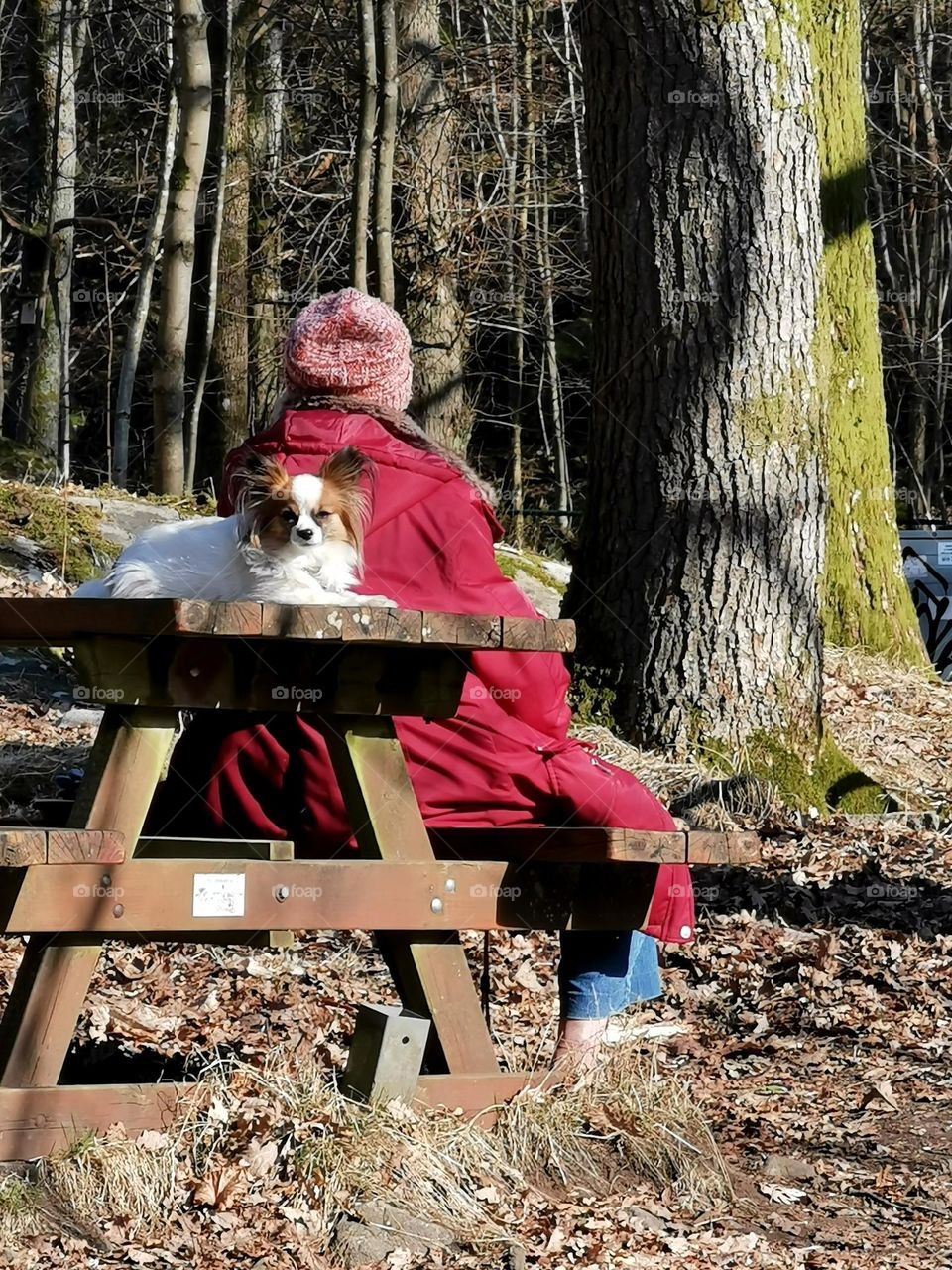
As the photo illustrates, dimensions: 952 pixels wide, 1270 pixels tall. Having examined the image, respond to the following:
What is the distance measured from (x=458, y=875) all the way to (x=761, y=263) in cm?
405

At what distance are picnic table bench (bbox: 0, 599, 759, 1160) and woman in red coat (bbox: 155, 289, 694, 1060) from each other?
0.10 m

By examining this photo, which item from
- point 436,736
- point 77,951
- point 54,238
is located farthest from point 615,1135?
point 54,238

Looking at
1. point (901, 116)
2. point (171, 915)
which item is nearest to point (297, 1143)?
point (171, 915)

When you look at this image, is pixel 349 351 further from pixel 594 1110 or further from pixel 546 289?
pixel 546 289

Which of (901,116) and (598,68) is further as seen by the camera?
(901,116)

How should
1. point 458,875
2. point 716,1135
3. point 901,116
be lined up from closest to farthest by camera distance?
point 458,875 < point 716,1135 < point 901,116

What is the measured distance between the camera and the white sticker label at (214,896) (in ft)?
11.0

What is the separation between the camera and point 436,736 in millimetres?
3771

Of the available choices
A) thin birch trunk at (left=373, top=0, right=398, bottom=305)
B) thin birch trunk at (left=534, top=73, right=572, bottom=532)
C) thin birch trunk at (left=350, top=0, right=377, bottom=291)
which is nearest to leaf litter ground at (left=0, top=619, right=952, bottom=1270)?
thin birch trunk at (left=350, top=0, right=377, bottom=291)

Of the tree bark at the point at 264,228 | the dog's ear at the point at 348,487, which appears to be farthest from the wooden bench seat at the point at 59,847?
the tree bark at the point at 264,228

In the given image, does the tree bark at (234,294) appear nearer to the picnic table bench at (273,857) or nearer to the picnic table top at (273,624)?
the picnic table bench at (273,857)

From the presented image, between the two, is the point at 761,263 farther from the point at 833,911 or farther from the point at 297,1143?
the point at 297,1143

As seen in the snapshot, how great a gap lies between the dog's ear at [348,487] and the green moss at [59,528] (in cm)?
493

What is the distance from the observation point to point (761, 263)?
22.4 feet
